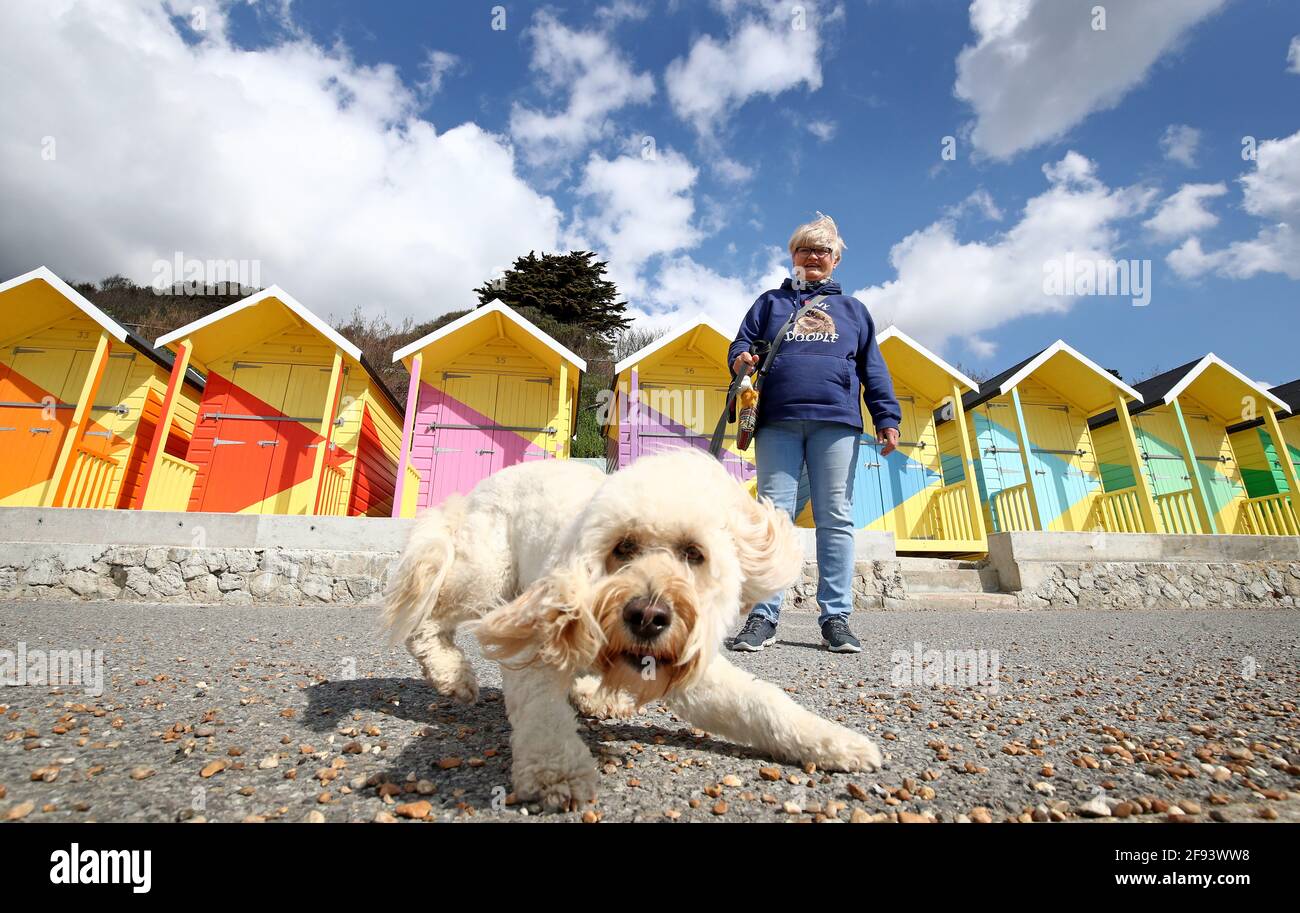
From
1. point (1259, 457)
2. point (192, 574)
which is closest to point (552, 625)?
point (192, 574)

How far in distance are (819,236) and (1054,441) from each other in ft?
38.1

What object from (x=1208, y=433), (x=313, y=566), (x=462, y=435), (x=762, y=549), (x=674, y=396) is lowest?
(x=762, y=549)

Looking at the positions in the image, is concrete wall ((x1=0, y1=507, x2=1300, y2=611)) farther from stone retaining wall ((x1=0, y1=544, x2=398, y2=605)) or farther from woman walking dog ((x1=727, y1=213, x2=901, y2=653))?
woman walking dog ((x1=727, y1=213, x2=901, y2=653))

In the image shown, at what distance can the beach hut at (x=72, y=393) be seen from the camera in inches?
387

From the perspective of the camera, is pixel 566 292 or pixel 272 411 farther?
pixel 566 292

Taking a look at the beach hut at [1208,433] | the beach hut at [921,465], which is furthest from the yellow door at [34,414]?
the beach hut at [1208,433]

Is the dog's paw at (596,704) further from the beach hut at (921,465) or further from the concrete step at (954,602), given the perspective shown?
the beach hut at (921,465)

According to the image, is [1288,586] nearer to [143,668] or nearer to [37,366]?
[143,668]

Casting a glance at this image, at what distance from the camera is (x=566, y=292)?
27438 mm

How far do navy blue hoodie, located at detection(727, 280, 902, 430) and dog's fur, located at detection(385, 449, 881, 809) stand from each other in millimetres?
1909

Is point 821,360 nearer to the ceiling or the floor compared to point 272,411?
nearer to the floor

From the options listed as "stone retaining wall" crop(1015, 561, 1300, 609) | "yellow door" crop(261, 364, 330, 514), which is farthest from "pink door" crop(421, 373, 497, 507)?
"stone retaining wall" crop(1015, 561, 1300, 609)

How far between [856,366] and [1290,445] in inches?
680

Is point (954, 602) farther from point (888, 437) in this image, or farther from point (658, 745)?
point (658, 745)
